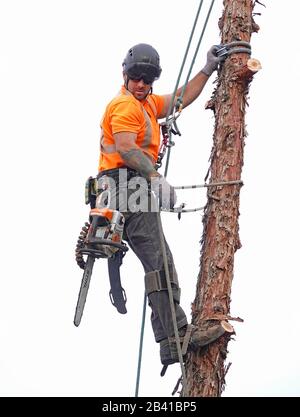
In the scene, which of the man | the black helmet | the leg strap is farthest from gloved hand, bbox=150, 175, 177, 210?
the black helmet

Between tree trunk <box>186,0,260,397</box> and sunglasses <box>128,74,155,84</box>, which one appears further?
sunglasses <box>128,74,155,84</box>

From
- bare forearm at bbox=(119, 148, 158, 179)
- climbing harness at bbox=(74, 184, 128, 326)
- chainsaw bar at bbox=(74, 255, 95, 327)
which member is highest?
bare forearm at bbox=(119, 148, 158, 179)

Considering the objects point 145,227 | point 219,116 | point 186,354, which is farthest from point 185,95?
point 186,354

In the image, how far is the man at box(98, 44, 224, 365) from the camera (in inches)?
309

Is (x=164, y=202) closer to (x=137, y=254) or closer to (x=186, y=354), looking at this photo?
(x=137, y=254)

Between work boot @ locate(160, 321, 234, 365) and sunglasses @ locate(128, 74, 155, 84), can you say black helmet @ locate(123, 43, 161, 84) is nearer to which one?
sunglasses @ locate(128, 74, 155, 84)

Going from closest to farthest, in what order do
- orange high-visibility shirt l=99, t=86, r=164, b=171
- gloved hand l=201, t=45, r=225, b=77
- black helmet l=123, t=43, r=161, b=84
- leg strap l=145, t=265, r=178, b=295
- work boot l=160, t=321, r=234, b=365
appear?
work boot l=160, t=321, r=234, b=365, leg strap l=145, t=265, r=178, b=295, orange high-visibility shirt l=99, t=86, r=164, b=171, black helmet l=123, t=43, r=161, b=84, gloved hand l=201, t=45, r=225, b=77

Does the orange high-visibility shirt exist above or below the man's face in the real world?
below

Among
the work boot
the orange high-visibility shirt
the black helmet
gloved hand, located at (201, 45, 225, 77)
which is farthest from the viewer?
gloved hand, located at (201, 45, 225, 77)

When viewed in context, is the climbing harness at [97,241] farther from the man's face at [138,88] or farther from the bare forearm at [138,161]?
the man's face at [138,88]

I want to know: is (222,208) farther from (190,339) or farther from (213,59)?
(213,59)

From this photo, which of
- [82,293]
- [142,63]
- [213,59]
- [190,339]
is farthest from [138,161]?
[190,339]

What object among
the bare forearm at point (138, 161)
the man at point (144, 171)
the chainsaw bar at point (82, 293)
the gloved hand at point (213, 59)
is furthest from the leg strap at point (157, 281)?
the gloved hand at point (213, 59)

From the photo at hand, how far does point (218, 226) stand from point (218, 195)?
25 centimetres
